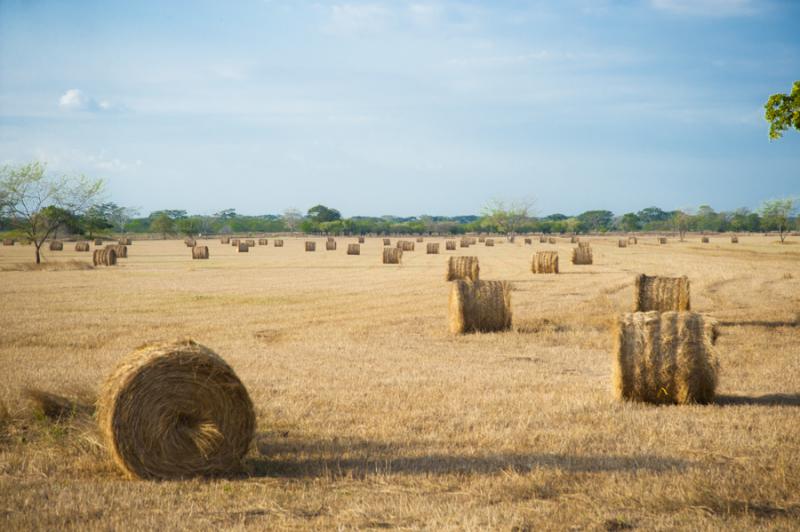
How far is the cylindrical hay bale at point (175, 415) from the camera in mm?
7098

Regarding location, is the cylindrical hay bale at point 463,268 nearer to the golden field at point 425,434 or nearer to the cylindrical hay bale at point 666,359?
the golden field at point 425,434

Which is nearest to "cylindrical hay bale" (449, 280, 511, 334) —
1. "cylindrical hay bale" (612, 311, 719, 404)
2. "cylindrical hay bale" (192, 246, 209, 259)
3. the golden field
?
the golden field

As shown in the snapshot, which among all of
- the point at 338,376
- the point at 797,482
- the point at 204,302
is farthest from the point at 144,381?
the point at 204,302

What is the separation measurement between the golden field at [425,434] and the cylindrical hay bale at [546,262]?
49.4ft

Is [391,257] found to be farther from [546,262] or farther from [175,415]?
[175,415]

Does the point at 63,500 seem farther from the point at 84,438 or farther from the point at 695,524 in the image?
the point at 695,524

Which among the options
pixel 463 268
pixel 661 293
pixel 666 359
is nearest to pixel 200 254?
pixel 463 268

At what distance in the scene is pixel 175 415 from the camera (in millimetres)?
7281

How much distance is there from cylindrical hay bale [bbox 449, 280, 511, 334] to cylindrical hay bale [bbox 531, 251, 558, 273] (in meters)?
17.7

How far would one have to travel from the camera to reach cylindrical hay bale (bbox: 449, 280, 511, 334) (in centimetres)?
1631

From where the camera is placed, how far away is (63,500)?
6320 millimetres

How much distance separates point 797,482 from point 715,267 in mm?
32118

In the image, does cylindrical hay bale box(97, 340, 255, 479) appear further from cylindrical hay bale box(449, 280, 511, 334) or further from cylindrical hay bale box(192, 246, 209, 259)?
cylindrical hay bale box(192, 246, 209, 259)

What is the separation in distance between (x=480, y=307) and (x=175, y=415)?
9.96m
